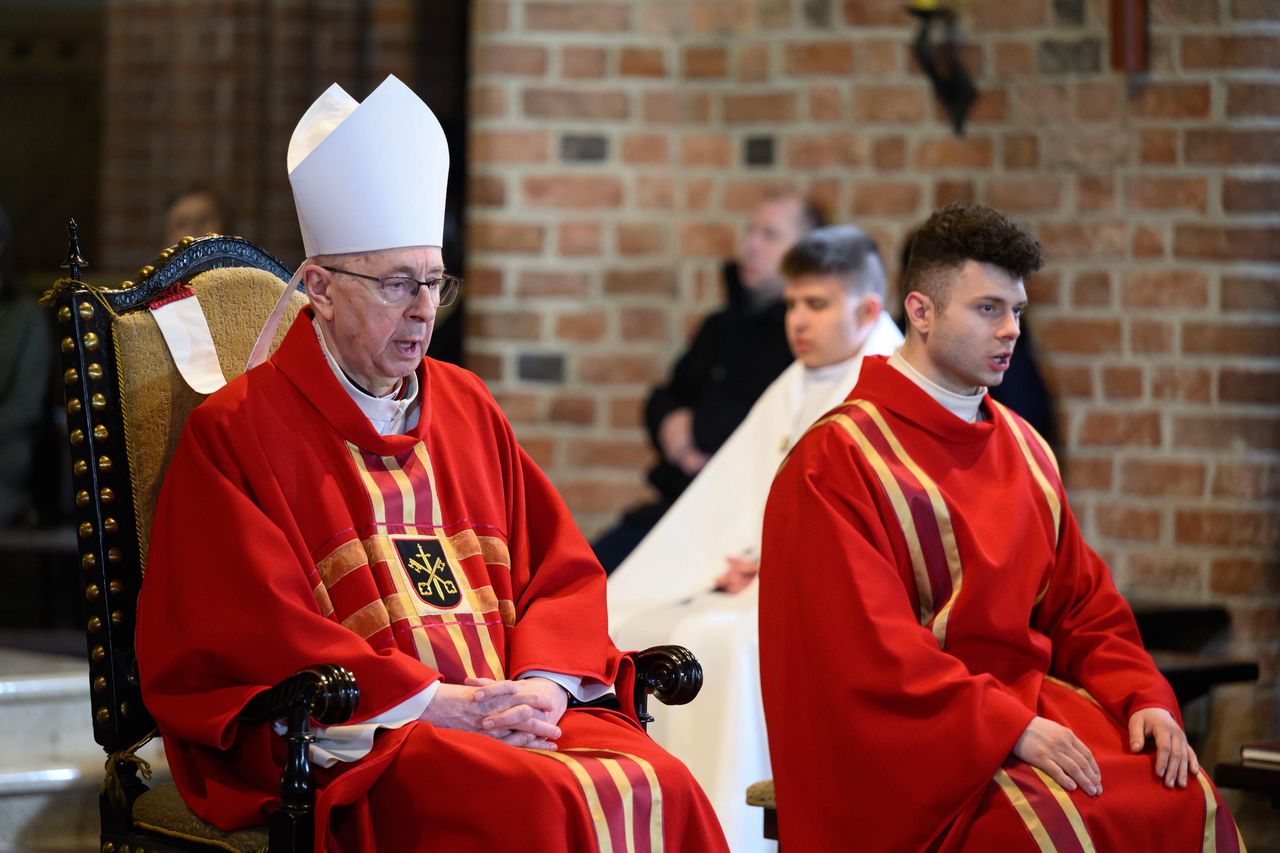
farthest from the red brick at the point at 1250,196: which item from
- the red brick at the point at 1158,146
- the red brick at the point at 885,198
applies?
the red brick at the point at 885,198

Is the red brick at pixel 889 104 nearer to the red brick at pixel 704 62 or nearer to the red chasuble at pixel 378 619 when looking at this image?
the red brick at pixel 704 62

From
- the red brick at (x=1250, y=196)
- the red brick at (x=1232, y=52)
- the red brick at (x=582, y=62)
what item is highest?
the red brick at (x=582, y=62)

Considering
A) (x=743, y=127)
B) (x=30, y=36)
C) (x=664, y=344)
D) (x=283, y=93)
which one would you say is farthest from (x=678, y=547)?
(x=30, y=36)

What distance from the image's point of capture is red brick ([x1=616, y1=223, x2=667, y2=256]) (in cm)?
565

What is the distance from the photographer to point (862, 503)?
Answer: 314 cm

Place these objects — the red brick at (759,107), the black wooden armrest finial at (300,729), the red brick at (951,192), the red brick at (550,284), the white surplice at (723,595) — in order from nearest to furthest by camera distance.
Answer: the black wooden armrest finial at (300,729) → the white surplice at (723,595) → the red brick at (951,192) → the red brick at (759,107) → the red brick at (550,284)

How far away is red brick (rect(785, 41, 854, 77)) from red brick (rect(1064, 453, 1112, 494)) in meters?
1.40

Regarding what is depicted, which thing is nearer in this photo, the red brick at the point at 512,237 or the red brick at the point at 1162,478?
the red brick at the point at 1162,478

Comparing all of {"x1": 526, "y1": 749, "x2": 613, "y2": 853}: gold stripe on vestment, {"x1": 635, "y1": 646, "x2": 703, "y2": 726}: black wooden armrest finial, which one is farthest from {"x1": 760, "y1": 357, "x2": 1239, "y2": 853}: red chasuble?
{"x1": 526, "y1": 749, "x2": 613, "y2": 853}: gold stripe on vestment

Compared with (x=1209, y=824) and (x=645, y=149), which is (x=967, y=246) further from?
(x=645, y=149)

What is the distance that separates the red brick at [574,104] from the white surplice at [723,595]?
142 cm

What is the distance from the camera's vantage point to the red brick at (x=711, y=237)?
18.6 ft

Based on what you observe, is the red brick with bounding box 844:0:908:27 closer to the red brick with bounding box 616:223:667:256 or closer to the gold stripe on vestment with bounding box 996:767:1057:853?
the red brick with bounding box 616:223:667:256

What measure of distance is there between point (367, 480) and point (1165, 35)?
2995 millimetres
